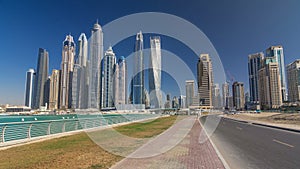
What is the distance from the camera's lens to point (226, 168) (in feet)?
18.9

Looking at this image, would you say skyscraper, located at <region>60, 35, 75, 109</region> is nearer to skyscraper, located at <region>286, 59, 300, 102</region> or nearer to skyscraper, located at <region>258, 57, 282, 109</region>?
skyscraper, located at <region>258, 57, 282, 109</region>

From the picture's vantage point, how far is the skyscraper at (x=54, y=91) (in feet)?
579

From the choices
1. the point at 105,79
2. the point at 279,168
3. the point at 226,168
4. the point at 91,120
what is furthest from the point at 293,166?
the point at 105,79

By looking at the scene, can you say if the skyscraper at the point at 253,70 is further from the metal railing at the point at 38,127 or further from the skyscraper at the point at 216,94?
the metal railing at the point at 38,127

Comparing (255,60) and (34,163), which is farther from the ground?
(255,60)

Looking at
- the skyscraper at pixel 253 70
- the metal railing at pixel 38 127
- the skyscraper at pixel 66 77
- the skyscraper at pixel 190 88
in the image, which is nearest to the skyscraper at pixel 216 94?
the skyscraper at pixel 190 88

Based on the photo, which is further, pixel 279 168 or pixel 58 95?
pixel 58 95

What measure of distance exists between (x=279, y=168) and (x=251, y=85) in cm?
17847

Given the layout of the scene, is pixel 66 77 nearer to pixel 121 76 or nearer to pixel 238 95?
pixel 238 95

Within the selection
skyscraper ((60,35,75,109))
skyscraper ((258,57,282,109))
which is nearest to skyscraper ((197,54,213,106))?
skyscraper ((258,57,282,109))

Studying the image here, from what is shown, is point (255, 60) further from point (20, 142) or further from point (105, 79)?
point (20, 142)

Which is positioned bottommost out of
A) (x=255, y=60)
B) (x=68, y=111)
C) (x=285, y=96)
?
(x=68, y=111)

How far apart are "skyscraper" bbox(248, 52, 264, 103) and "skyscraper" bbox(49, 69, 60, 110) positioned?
164 m

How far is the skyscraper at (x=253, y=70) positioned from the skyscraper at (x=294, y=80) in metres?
30.3
